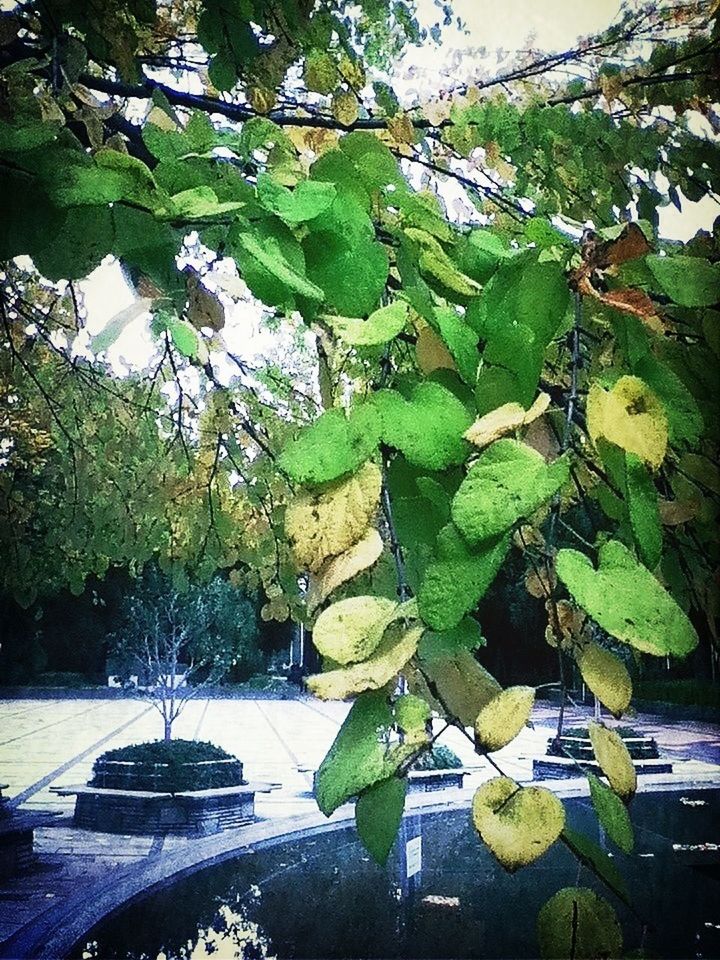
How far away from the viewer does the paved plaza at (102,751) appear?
38.4 inches

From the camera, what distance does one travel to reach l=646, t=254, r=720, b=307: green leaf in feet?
1.04

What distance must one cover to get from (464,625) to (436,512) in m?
0.05

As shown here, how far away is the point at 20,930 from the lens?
948 mm

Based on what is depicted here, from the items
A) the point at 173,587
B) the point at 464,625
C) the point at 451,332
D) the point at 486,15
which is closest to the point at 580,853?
the point at 464,625

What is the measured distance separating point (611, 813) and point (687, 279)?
0.24 meters

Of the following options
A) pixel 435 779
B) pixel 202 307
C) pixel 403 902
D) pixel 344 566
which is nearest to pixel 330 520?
pixel 344 566

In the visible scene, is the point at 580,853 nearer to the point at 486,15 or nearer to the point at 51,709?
the point at 51,709

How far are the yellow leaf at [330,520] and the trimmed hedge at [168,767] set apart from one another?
90cm

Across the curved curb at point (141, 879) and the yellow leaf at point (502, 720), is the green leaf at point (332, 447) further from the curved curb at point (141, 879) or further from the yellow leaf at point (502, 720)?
the curved curb at point (141, 879)

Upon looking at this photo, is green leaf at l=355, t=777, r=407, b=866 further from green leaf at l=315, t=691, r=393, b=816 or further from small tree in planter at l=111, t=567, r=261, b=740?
small tree in planter at l=111, t=567, r=261, b=740

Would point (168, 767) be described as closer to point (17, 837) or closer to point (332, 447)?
point (17, 837)

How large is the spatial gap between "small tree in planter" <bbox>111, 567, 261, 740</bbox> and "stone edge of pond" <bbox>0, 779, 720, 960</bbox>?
0.20m

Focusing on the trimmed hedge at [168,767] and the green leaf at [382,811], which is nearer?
the green leaf at [382,811]

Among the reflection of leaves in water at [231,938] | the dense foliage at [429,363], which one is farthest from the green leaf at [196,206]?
the reflection of leaves in water at [231,938]
